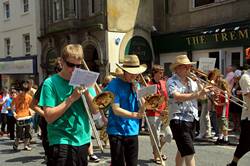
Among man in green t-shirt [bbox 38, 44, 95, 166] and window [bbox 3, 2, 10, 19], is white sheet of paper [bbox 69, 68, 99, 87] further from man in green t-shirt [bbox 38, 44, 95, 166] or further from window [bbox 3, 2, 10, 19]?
window [bbox 3, 2, 10, 19]

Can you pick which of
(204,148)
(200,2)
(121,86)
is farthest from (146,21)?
(121,86)

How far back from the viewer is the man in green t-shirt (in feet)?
10.6

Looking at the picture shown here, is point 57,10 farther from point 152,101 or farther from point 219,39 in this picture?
point 152,101

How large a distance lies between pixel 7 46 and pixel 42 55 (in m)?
5.86

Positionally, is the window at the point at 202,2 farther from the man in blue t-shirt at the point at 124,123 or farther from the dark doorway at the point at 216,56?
the man in blue t-shirt at the point at 124,123

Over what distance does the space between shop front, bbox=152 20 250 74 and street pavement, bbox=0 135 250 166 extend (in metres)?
5.28

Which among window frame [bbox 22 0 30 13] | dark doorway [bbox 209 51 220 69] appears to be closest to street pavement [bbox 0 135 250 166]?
dark doorway [bbox 209 51 220 69]

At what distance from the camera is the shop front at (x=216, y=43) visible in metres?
13.0

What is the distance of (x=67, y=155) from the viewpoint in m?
3.30

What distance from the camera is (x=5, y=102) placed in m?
11.9

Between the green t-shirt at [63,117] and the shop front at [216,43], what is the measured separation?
10.4 metres

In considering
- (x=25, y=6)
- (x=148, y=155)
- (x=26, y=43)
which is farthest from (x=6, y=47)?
(x=148, y=155)

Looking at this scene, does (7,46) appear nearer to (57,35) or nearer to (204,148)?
(57,35)

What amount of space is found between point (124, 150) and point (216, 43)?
10.5 meters
